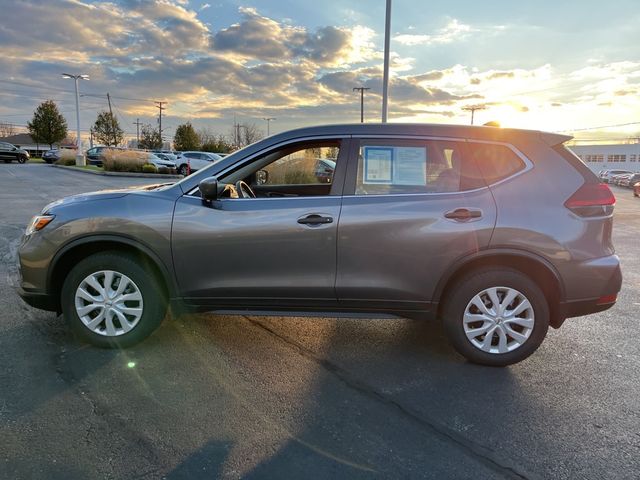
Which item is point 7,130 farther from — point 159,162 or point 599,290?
point 599,290

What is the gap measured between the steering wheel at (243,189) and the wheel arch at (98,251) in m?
0.95

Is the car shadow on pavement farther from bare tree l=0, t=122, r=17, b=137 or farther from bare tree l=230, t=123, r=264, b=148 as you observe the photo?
bare tree l=0, t=122, r=17, b=137

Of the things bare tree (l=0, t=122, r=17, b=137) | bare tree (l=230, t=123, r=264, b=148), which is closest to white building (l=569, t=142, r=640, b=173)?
bare tree (l=230, t=123, r=264, b=148)

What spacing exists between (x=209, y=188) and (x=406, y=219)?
1474 mm

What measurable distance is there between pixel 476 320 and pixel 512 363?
454 mm

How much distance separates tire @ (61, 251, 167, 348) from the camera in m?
3.62

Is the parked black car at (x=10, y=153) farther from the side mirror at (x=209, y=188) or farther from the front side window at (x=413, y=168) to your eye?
the front side window at (x=413, y=168)

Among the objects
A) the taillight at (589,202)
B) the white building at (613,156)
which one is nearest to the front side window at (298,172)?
the taillight at (589,202)

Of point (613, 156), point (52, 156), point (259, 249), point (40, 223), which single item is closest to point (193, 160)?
point (52, 156)

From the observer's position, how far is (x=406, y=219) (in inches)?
134

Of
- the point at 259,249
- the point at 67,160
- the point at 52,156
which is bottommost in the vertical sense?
the point at 259,249

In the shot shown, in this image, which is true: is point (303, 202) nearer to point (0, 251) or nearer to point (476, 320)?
point (476, 320)

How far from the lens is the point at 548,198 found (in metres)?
3.40

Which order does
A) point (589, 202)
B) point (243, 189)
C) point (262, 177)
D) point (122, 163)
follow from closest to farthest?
point (589, 202) < point (243, 189) < point (262, 177) < point (122, 163)
